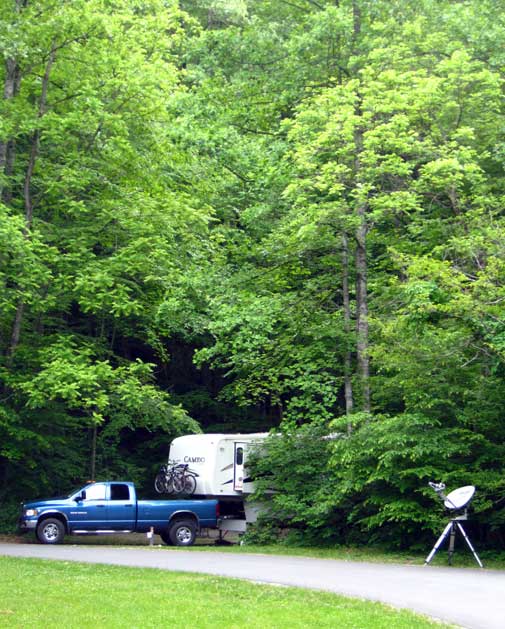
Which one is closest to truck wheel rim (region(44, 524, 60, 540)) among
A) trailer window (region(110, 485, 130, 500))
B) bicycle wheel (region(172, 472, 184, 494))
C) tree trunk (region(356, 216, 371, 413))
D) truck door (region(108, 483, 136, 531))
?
truck door (region(108, 483, 136, 531))

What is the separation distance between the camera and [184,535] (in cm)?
2538

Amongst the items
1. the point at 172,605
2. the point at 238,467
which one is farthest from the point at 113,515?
the point at 172,605

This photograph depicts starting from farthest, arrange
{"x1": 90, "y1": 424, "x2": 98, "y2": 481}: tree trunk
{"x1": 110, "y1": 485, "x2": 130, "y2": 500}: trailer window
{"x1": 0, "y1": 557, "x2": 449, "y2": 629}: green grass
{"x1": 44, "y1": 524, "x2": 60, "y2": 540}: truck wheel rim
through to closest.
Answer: {"x1": 90, "y1": 424, "x2": 98, "y2": 481}: tree trunk, {"x1": 110, "y1": 485, "x2": 130, "y2": 500}: trailer window, {"x1": 44, "y1": 524, "x2": 60, "y2": 540}: truck wheel rim, {"x1": 0, "y1": 557, "x2": 449, "y2": 629}: green grass

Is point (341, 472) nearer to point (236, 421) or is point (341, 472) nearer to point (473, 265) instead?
point (473, 265)

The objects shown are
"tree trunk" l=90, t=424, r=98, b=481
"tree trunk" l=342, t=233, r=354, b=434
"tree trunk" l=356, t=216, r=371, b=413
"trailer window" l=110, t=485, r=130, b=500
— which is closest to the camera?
"tree trunk" l=356, t=216, r=371, b=413

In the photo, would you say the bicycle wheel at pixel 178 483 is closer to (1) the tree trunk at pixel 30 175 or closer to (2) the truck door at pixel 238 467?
(2) the truck door at pixel 238 467

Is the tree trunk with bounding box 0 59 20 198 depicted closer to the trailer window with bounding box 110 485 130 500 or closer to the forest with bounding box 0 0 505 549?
the forest with bounding box 0 0 505 549

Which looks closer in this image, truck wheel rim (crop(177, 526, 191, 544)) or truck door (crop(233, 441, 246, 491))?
truck wheel rim (crop(177, 526, 191, 544))

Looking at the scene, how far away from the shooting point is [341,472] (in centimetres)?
2180

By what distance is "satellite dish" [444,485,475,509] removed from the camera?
17.2 m

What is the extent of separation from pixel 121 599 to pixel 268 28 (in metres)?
18.7

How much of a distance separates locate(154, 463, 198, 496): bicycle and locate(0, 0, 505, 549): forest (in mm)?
2023

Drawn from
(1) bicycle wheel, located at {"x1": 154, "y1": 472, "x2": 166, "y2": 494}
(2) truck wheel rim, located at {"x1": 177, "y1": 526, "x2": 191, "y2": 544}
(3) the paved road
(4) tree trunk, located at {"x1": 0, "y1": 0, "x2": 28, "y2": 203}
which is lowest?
(3) the paved road

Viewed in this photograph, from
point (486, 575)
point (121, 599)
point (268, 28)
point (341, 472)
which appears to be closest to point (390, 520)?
point (341, 472)
